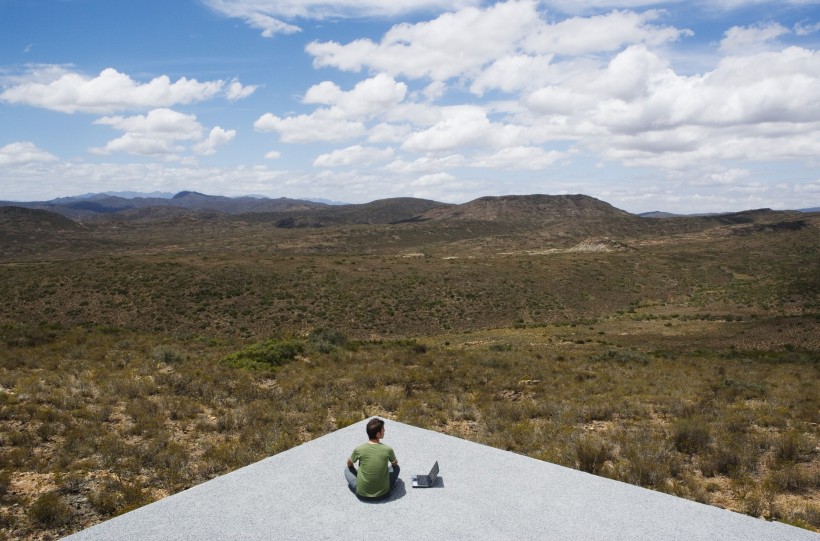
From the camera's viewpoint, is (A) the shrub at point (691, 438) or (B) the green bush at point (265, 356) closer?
(A) the shrub at point (691, 438)

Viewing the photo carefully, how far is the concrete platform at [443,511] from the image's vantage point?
259 inches

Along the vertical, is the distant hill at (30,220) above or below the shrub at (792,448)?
above

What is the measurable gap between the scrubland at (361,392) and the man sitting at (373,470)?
11.2 ft

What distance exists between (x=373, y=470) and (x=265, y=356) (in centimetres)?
1393

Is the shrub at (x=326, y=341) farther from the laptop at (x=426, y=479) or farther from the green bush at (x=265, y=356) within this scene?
the laptop at (x=426, y=479)

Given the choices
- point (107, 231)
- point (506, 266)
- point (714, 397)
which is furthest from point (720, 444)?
point (107, 231)

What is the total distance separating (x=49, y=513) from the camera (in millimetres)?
7426

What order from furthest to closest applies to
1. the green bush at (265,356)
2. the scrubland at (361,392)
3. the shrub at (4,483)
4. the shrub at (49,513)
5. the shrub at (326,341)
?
the shrub at (326,341) → the green bush at (265,356) → the scrubland at (361,392) → the shrub at (4,483) → the shrub at (49,513)

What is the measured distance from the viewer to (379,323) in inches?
1773

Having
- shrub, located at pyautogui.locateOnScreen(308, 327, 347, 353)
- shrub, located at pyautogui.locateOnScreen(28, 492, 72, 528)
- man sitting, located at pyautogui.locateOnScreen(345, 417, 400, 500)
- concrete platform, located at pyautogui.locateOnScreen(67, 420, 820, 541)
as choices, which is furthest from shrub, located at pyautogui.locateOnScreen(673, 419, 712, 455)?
shrub, located at pyautogui.locateOnScreen(308, 327, 347, 353)

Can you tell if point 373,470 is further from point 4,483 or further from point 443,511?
point 4,483

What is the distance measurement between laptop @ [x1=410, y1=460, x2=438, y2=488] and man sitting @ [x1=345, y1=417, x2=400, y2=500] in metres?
0.41

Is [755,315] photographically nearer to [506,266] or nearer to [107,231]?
[506,266]

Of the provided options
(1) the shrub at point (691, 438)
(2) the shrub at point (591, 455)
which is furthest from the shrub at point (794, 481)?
(2) the shrub at point (591, 455)
